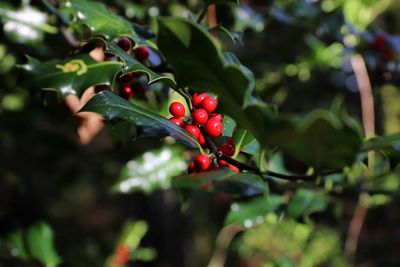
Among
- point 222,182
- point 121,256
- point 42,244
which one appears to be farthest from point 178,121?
point 121,256

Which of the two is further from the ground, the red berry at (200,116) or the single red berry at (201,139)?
the red berry at (200,116)

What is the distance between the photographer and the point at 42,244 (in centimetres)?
153

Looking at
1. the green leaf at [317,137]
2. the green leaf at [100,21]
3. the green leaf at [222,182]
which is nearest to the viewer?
the green leaf at [317,137]

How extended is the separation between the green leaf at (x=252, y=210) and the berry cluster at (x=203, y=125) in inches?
19.3

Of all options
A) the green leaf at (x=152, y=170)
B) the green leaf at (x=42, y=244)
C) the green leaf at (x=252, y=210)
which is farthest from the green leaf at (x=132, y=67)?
the green leaf at (x=42, y=244)

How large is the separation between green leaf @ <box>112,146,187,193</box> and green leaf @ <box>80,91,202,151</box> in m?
0.78

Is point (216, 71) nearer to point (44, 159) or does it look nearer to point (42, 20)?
point (42, 20)

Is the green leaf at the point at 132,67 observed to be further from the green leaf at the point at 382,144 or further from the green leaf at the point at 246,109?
the green leaf at the point at 382,144

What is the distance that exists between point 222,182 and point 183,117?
7.2 inches

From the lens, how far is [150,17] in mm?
1499

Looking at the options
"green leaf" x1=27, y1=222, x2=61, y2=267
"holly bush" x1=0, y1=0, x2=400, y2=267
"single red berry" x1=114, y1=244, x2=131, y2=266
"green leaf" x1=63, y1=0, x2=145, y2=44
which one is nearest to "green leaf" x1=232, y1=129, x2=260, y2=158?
"holly bush" x1=0, y1=0, x2=400, y2=267

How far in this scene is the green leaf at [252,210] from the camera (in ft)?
4.02

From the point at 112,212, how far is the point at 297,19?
530 cm

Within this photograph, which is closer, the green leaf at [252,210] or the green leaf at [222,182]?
the green leaf at [222,182]
